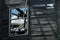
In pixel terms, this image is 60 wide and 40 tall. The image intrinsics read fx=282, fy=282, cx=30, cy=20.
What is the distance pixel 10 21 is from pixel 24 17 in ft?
1.40

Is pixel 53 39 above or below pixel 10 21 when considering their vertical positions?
below

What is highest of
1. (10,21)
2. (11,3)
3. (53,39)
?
(11,3)

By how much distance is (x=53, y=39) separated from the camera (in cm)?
824

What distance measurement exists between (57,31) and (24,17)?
105 cm

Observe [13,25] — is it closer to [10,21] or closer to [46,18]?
[10,21]

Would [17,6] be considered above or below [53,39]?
above

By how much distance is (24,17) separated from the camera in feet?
27.0

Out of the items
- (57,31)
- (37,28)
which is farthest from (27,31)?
(57,31)

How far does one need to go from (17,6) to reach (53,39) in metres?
1.43

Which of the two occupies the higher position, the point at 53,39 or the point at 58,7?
the point at 58,7

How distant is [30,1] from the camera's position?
27.0ft

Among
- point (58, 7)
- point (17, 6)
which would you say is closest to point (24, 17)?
point (17, 6)

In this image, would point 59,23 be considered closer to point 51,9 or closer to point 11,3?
point 51,9

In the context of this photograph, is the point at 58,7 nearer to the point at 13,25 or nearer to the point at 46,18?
the point at 46,18
